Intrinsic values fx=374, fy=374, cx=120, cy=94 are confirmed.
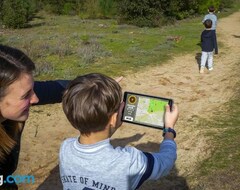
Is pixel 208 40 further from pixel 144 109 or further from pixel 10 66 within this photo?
pixel 10 66

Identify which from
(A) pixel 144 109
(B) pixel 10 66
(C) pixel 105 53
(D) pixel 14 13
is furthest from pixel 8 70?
(D) pixel 14 13

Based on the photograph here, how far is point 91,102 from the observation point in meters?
1.95

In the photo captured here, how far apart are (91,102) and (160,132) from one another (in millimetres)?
4178

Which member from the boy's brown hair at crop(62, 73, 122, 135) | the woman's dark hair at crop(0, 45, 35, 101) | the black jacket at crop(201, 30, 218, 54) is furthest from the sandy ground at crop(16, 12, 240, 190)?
the woman's dark hair at crop(0, 45, 35, 101)

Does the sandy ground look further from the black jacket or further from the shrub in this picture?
the shrub

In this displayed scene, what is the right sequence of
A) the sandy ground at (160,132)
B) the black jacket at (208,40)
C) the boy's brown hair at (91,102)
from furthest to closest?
the black jacket at (208,40) → the sandy ground at (160,132) → the boy's brown hair at (91,102)

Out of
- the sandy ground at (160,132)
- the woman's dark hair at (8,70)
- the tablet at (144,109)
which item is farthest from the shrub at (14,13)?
the woman's dark hair at (8,70)

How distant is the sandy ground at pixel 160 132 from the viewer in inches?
192

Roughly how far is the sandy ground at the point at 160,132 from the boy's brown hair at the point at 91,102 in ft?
8.70

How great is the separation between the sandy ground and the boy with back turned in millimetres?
2448

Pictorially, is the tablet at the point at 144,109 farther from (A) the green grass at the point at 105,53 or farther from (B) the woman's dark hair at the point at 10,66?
(A) the green grass at the point at 105,53

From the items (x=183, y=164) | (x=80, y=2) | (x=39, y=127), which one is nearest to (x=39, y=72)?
(x=39, y=127)

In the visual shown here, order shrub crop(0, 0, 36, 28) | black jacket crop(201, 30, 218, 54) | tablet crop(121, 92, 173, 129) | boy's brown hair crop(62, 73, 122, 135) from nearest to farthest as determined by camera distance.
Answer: boy's brown hair crop(62, 73, 122, 135)
tablet crop(121, 92, 173, 129)
black jacket crop(201, 30, 218, 54)
shrub crop(0, 0, 36, 28)

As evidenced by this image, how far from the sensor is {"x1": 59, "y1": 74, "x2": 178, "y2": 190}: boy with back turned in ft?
6.46
